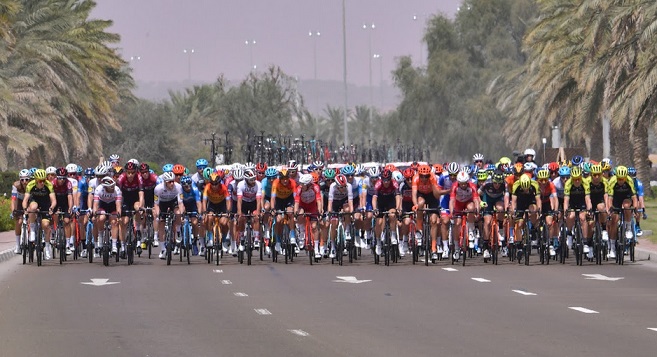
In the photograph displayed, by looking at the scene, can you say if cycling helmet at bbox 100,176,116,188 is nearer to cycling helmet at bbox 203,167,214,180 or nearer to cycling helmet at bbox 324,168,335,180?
cycling helmet at bbox 203,167,214,180

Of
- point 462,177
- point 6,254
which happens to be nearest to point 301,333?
point 462,177

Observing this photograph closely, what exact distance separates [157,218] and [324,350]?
50.5 feet

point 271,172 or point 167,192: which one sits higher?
point 271,172

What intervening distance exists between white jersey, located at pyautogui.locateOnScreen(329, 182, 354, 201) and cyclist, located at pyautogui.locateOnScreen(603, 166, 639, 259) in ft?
15.4

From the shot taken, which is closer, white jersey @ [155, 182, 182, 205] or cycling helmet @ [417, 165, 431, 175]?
cycling helmet @ [417, 165, 431, 175]

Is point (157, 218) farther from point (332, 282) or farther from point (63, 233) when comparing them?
point (332, 282)

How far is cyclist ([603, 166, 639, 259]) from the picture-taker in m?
28.2

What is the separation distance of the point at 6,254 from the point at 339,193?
22.9 feet

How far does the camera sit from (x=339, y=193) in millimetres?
29500

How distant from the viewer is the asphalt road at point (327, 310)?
14.8 meters

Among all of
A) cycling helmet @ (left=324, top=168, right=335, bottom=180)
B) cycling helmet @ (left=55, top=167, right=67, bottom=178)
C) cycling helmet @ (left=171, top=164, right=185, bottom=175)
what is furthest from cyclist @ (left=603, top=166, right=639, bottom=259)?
cycling helmet @ (left=55, top=167, right=67, bottom=178)

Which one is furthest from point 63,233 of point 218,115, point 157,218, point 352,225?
point 218,115

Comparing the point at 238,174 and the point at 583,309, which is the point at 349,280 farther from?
the point at 583,309

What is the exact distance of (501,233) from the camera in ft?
95.6
